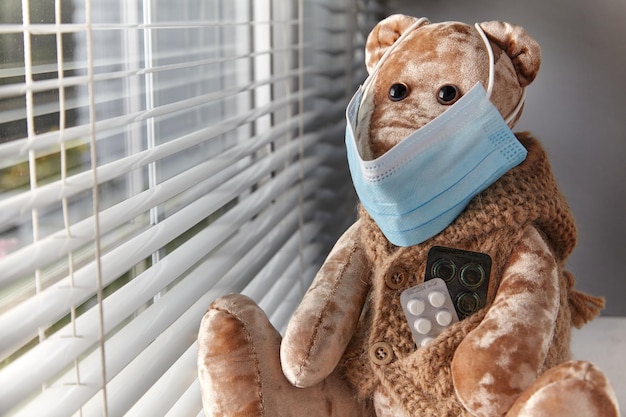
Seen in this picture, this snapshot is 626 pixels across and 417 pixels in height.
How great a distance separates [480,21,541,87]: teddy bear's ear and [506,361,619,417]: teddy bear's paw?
1.22ft

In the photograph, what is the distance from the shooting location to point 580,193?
1.80 meters

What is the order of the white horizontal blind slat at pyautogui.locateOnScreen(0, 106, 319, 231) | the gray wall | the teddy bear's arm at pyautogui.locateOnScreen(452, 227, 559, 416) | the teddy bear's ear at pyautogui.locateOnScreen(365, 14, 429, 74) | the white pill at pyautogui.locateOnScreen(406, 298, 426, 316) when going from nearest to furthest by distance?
the white horizontal blind slat at pyautogui.locateOnScreen(0, 106, 319, 231)
the teddy bear's arm at pyautogui.locateOnScreen(452, 227, 559, 416)
the white pill at pyautogui.locateOnScreen(406, 298, 426, 316)
the teddy bear's ear at pyautogui.locateOnScreen(365, 14, 429, 74)
the gray wall

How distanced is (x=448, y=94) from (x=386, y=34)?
0.15 m

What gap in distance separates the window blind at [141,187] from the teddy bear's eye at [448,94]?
1.03 feet

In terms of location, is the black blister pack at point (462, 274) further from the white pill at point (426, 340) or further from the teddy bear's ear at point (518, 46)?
the teddy bear's ear at point (518, 46)

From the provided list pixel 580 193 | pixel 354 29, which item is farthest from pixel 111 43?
pixel 580 193

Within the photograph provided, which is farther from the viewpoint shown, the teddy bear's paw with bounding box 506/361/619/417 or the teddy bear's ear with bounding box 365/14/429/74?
the teddy bear's ear with bounding box 365/14/429/74

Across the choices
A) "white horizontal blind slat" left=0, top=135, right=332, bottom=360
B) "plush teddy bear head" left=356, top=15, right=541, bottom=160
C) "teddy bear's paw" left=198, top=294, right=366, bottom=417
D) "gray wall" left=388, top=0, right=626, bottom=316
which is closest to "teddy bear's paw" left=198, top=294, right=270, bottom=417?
"teddy bear's paw" left=198, top=294, right=366, bottom=417

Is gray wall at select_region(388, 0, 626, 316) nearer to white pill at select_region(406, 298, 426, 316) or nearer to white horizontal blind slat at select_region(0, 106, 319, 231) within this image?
white horizontal blind slat at select_region(0, 106, 319, 231)

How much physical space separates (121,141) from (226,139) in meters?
0.38

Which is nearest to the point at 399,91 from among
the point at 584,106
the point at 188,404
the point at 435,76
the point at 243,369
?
the point at 435,76

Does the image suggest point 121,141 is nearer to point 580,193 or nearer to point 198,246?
point 198,246

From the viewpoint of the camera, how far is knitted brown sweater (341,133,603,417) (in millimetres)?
832

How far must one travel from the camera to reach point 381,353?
87 cm
